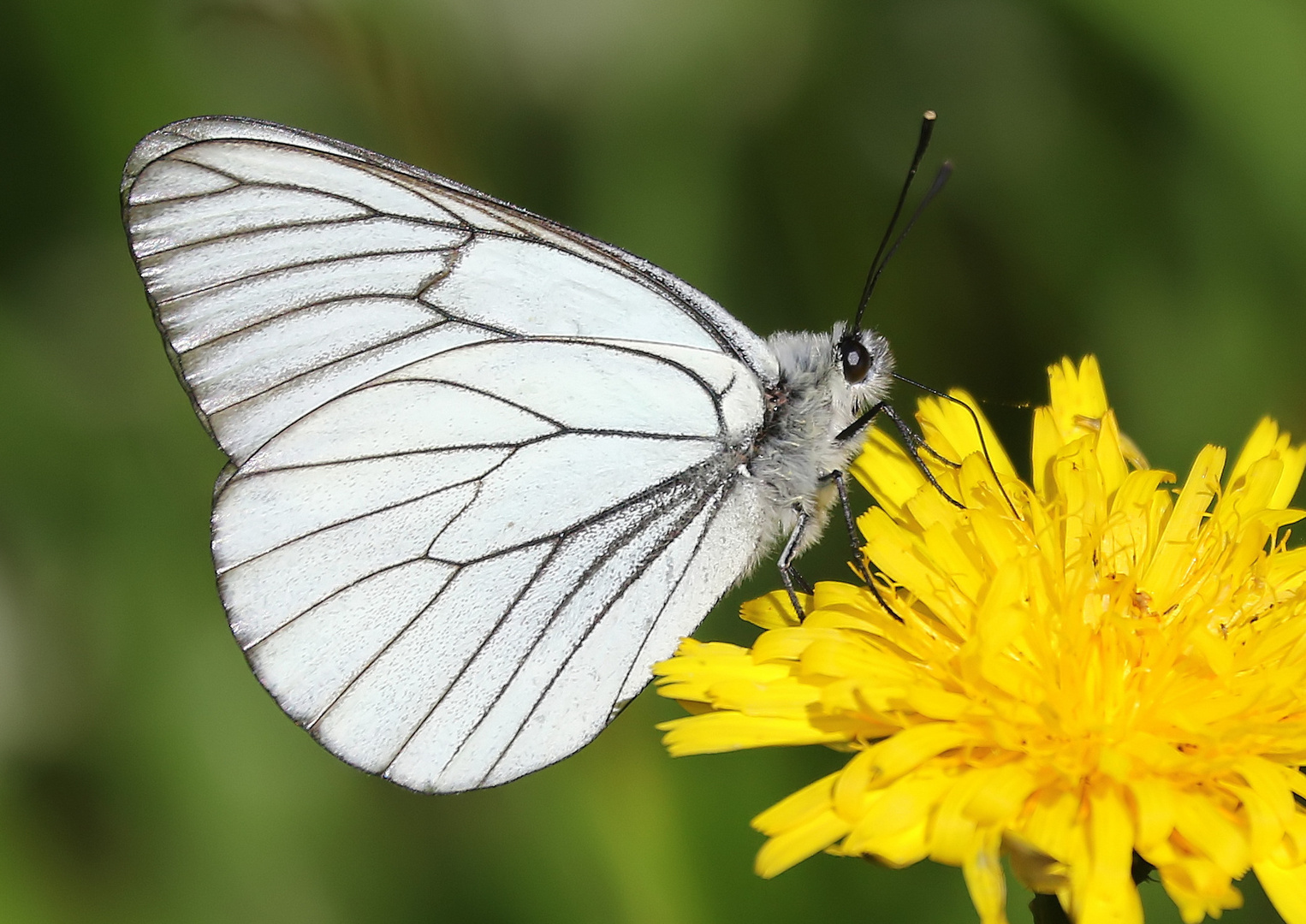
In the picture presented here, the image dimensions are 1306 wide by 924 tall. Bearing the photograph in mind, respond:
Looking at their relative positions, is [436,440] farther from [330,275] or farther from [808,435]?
[808,435]

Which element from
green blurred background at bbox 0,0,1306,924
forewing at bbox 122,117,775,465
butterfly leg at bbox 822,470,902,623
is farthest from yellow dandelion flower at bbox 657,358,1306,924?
green blurred background at bbox 0,0,1306,924

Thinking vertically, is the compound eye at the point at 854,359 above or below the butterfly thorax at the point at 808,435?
above

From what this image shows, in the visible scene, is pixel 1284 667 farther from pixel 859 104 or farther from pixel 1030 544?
pixel 859 104

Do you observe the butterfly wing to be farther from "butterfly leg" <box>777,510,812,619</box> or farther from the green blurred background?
the green blurred background

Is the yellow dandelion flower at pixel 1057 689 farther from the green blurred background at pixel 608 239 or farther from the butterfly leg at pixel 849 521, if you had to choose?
the green blurred background at pixel 608 239

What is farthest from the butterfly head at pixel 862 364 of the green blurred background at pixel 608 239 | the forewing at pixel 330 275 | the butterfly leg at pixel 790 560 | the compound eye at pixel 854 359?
the green blurred background at pixel 608 239

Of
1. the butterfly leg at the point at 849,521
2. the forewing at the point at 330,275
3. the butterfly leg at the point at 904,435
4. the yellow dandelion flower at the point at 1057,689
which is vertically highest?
the forewing at the point at 330,275

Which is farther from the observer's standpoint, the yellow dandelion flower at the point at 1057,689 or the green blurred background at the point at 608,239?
the green blurred background at the point at 608,239

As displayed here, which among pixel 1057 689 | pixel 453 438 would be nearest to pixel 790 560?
pixel 1057 689
